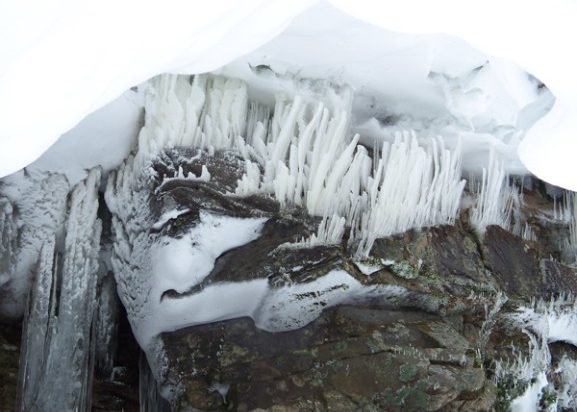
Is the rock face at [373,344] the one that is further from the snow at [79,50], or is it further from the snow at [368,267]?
the snow at [79,50]

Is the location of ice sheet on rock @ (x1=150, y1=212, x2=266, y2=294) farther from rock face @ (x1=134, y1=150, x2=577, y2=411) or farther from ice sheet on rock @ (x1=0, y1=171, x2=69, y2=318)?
ice sheet on rock @ (x1=0, y1=171, x2=69, y2=318)

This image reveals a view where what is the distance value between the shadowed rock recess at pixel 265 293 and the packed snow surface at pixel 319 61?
32cm

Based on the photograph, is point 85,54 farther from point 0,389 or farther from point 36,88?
point 0,389

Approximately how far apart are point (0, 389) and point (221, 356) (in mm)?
1331

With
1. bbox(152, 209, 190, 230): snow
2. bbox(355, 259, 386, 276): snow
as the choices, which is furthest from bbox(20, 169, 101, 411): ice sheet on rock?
bbox(355, 259, 386, 276): snow

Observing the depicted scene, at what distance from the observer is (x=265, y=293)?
4117mm

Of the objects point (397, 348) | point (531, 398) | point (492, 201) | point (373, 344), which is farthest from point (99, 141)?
point (531, 398)

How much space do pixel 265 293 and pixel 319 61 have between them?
1.43 m

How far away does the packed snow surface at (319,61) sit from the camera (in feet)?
8.92

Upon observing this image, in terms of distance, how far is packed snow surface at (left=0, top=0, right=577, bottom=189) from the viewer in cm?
272

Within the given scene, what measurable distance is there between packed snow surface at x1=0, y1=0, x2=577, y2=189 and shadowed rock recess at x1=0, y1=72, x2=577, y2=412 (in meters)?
0.32

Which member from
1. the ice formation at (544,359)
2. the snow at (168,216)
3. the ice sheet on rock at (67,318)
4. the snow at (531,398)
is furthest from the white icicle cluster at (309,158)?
the snow at (531,398)

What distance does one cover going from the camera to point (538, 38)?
132 inches

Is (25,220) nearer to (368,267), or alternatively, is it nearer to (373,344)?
(368,267)
